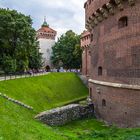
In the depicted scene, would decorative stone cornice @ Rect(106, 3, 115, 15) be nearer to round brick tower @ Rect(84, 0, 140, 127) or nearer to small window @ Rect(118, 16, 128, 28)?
round brick tower @ Rect(84, 0, 140, 127)

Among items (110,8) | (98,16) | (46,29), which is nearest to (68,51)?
(46,29)

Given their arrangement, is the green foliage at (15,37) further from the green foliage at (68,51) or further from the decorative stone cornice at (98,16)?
the green foliage at (68,51)

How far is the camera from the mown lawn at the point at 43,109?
12344 millimetres

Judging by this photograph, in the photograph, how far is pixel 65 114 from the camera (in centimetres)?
1923

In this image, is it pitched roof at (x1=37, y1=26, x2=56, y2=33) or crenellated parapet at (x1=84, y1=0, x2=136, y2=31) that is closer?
crenellated parapet at (x1=84, y1=0, x2=136, y2=31)

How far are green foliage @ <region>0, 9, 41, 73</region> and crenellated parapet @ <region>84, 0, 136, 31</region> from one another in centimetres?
1277

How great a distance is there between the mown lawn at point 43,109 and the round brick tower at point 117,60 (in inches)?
42.1

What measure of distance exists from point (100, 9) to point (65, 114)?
19.8 ft

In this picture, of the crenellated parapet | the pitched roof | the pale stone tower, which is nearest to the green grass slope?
the crenellated parapet

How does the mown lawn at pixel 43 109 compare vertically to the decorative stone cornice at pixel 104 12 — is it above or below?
below

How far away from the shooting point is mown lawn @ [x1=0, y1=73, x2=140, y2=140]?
12.3 m

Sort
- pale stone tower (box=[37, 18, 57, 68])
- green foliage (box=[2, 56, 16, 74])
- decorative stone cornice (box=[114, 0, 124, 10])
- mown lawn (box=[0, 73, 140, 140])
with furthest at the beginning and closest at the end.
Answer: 1. pale stone tower (box=[37, 18, 57, 68])
2. green foliage (box=[2, 56, 16, 74])
3. decorative stone cornice (box=[114, 0, 124, 10])
4. mown lawn (box=[0, 73, 140, 140])

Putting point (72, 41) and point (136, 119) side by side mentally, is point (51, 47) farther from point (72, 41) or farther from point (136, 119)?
point (136, 119)

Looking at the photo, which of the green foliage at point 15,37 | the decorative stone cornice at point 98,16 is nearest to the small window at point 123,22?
the decorative stone cornice at point 98,16
